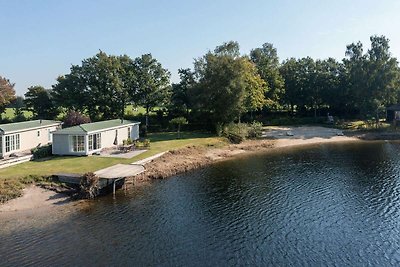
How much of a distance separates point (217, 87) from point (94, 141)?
76.9 feet

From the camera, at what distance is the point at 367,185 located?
109 feet

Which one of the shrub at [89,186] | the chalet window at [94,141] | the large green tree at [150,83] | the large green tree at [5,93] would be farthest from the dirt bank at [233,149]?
the large green tree at [5,93]

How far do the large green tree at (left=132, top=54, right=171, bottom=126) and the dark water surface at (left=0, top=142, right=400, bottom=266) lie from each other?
30982mm

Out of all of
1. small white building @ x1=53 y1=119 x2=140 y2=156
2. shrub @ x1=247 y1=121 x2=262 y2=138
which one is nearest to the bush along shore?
shrub @ x1=247 y1=121 x2=262 y2=138

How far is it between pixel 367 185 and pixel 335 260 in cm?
1705

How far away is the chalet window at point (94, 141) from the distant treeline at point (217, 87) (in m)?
20.9

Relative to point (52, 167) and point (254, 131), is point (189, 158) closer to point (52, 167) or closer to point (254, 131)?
point (52, 167)

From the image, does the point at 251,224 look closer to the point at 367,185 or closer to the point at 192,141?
the point at 367,185

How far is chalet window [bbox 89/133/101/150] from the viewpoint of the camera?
4094 centimetres

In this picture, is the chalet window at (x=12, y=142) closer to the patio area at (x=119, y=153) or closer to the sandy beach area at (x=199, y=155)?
the patio area at (x=119, y=153)

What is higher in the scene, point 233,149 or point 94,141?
point 94,141

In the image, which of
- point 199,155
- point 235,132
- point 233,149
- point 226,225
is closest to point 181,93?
point 235,132

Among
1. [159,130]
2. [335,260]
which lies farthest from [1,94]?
[335,260]

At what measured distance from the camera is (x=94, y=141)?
41562mm
